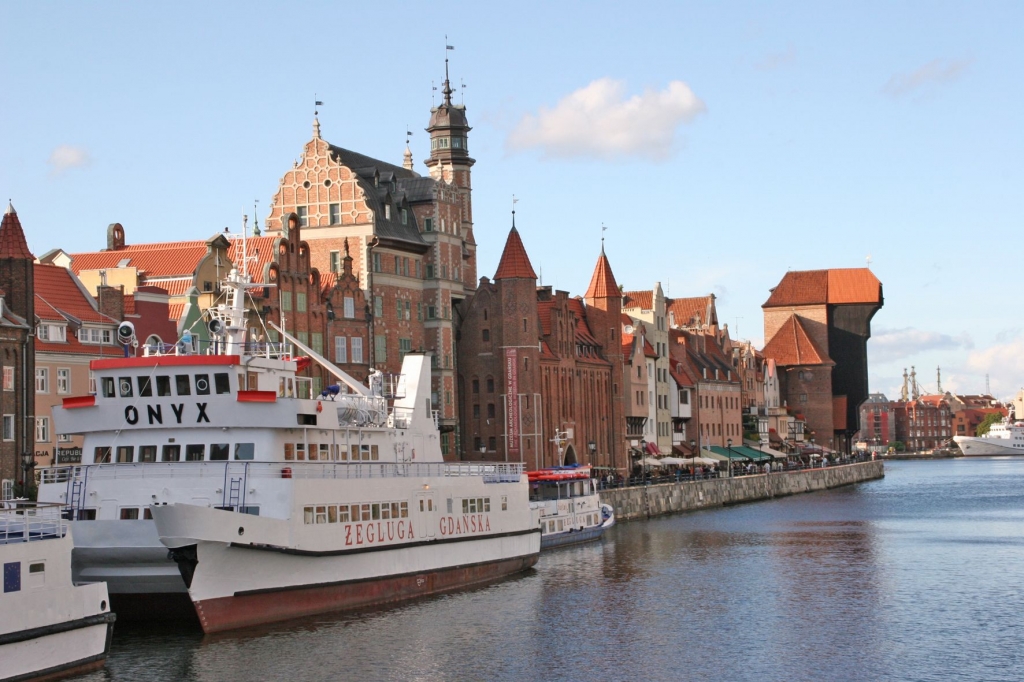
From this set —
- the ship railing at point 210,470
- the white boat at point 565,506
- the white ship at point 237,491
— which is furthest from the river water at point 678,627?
the ship railing at point 210,470

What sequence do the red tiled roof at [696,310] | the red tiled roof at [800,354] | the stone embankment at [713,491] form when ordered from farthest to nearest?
the red tiled roof at [800,354], the red tiled roof at [696,310], the stone embankment at [713,491]

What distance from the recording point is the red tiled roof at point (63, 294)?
78.7 metres

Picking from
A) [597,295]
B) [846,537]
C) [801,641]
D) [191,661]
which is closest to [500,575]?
[801,641]

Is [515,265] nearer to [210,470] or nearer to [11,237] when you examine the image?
[11,237]

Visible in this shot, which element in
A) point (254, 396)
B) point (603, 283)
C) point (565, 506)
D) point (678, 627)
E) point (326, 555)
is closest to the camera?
point (254, 396)

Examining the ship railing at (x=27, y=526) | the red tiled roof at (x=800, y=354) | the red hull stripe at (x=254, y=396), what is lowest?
the ship railing at (x=27, y=526)

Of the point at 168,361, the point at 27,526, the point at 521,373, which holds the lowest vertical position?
the point at 27,526

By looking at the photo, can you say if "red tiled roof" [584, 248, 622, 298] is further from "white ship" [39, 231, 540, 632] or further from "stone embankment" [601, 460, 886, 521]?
"white ship" [39, 231, 540, 632]

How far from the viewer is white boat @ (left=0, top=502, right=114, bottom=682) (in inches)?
1446

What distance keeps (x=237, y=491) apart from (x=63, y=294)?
3609 cm

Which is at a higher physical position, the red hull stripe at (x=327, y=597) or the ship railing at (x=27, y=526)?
the ship railing at (x=27, y=526)

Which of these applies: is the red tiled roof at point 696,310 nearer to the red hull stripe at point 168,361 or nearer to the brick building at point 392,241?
the brick building at point 392,241

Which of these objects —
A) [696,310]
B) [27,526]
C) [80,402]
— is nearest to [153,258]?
[80,402]

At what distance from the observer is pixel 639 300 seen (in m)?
144
